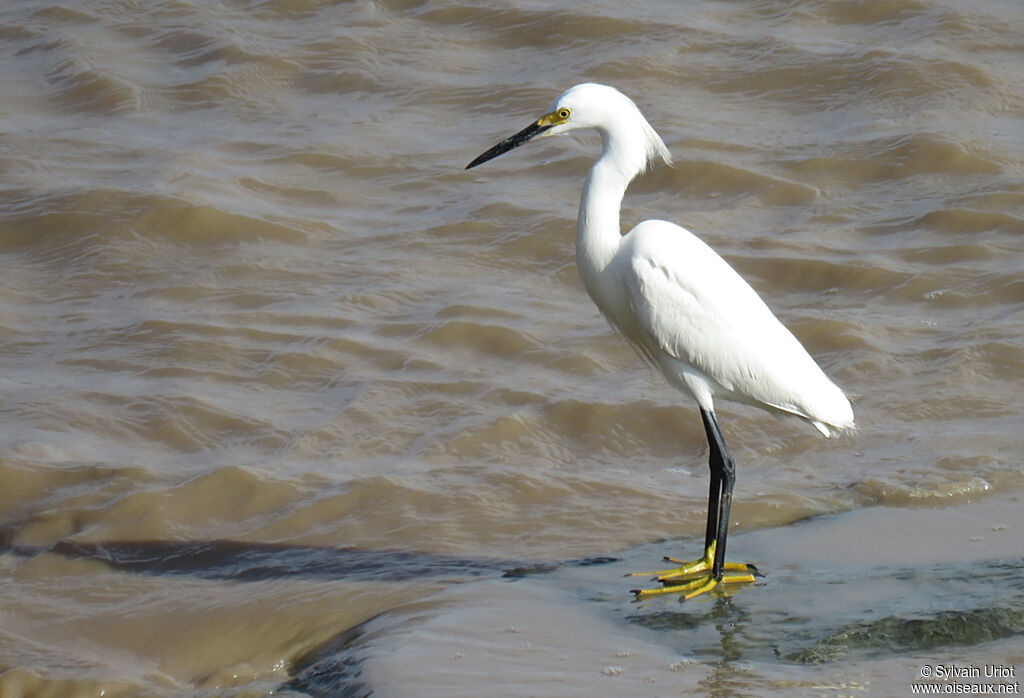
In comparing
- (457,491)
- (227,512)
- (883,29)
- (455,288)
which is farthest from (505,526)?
(883,29)

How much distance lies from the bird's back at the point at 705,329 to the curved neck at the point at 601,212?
0.05 metres

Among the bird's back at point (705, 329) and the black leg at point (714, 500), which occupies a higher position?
the bird's back at point (705, 329)

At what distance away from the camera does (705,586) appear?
4898mm

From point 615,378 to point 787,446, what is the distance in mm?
1062

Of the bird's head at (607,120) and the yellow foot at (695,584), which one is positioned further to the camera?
the bird's head at (607,120)

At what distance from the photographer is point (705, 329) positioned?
5.24 metres

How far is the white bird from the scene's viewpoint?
205 inches

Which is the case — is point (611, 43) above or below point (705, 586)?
above

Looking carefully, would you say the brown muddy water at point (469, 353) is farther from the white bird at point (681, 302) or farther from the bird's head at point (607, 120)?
the bird's head at point (607, 120)

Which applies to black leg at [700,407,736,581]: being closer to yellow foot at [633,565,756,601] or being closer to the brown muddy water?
yellow foot at [633,565,756,601]

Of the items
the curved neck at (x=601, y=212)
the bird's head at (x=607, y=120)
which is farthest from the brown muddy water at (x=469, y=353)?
the bird's head at (x=607, y=120)

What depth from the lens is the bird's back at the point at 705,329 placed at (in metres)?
5.20

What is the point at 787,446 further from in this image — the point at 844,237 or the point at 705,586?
the point at 844,237

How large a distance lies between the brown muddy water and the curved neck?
1.20 m
